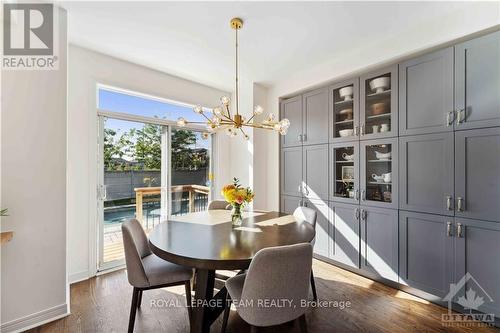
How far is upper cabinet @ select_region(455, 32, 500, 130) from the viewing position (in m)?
1.93

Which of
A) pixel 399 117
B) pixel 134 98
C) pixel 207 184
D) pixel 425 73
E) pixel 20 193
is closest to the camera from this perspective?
pixel 20 193

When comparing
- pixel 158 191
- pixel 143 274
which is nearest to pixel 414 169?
pixel 143 274

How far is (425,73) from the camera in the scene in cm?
234

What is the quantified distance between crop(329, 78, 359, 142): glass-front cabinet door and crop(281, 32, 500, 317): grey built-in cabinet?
13 mm

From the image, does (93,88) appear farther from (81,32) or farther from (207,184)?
(207,184)

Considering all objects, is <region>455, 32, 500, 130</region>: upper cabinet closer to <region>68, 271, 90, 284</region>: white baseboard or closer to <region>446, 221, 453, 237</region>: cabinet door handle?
<region>446, 221, 453, 237</region>: cabinet door handle

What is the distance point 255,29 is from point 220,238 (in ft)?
7.14

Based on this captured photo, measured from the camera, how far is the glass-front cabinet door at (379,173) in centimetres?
258

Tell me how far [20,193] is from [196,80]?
108 inches

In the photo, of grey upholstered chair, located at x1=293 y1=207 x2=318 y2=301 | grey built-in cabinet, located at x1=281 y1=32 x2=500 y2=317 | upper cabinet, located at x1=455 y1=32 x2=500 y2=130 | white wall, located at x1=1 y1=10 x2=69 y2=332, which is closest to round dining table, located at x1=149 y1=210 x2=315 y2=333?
grey upholstered chair, located at x1=293 y1=207 x2=318 y2=301

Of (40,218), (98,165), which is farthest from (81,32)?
(40,218)

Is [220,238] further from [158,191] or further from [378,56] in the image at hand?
[378,56]

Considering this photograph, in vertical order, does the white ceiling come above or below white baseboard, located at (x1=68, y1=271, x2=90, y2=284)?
above

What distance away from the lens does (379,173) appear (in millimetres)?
2768
